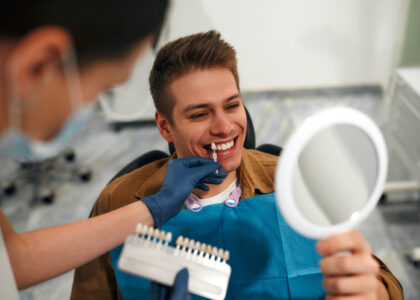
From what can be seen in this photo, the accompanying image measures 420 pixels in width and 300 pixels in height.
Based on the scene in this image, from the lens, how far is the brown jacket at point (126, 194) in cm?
103

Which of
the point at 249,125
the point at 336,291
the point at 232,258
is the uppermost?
the point at 249,125

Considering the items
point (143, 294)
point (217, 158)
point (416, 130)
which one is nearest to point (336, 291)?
point (217, 158)

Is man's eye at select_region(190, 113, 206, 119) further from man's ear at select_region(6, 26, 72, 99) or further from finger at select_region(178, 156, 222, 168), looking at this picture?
man's ear at select_region(6, 26, 72, 99)

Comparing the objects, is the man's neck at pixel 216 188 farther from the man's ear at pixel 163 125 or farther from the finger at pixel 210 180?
the man's ear at pixel 163 125

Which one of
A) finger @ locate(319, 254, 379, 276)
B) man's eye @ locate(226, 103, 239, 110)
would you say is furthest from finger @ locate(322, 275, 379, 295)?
man's eye @ locate(226, 103, 239, 110)

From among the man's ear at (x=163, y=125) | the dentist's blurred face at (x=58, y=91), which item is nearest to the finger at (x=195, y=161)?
the man's ear at (x=163, y=125)

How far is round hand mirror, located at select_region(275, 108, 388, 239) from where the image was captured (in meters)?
0.62

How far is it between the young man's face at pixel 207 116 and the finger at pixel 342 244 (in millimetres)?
387

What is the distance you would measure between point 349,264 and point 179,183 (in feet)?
1.49

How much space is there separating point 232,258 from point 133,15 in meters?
0.68

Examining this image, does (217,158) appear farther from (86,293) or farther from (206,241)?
(86,293)

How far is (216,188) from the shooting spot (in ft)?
3.41

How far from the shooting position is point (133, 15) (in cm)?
67

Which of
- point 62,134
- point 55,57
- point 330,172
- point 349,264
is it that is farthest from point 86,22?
point 349,264
